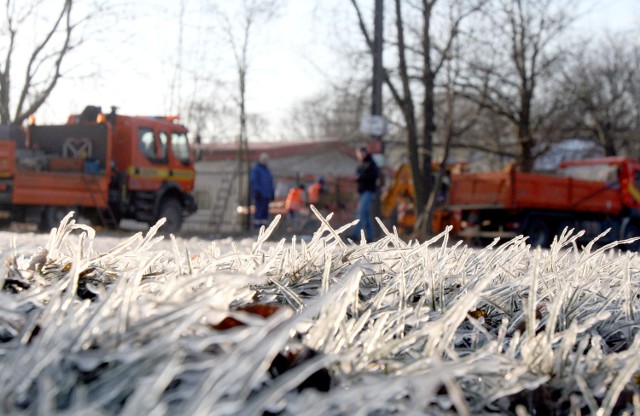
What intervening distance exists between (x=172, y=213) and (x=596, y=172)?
36.8 feet

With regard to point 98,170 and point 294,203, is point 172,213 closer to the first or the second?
point 98,170

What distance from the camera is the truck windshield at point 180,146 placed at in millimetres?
20922

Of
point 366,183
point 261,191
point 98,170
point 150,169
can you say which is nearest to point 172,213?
point 150,169

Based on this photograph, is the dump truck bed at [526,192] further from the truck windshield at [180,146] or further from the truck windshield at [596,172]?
the truck windshield at [180,146]

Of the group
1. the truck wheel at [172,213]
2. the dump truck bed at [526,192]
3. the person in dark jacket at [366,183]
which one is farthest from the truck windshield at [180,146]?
the dump truck bed at [526,192]

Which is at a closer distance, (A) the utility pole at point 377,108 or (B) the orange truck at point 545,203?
(A) the utility pole at point 377,108

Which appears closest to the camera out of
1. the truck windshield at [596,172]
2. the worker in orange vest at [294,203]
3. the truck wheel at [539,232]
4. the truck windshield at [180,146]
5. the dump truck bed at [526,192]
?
the dump truck bed at [526,192]

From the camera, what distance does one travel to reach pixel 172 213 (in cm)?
2098

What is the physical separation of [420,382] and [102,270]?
4.31ft

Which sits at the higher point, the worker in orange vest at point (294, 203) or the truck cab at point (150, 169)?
the truck cab at point (150, 169)

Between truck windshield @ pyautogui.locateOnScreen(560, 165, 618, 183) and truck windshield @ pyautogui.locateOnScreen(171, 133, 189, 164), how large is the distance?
403 inches

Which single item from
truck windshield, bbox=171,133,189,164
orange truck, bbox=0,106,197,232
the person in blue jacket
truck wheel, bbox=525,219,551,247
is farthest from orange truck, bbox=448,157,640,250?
orange truck, bbox=0,106,197,232

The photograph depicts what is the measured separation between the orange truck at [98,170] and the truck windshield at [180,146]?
0.02 m

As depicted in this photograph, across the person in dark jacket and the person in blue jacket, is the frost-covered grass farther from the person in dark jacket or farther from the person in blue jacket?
the person in blue jacket
